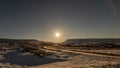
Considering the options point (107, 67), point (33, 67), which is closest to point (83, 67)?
point (107, 67)

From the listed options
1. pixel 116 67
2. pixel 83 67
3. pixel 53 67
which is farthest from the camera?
pixel 53 67

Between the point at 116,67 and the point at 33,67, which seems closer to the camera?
the point at 116,67

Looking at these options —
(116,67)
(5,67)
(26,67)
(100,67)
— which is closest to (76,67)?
(100,67)

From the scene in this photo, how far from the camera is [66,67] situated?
2680 cm

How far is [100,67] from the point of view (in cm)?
2483

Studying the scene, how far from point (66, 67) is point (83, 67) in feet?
7.97

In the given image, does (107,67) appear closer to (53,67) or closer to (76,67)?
(76,67)

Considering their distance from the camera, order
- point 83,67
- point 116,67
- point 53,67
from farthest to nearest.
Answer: point 53,67 < point 83,67 < point 116,67

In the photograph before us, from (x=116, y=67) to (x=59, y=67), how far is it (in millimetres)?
7805

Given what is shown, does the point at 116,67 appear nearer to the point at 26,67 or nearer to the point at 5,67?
the point at 26,67

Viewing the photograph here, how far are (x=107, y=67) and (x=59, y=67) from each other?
21.9ft

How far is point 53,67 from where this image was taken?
91.1 feet

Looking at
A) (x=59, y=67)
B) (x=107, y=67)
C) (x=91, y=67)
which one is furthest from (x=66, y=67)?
(x=107, y=67)

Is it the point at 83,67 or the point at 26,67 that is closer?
the point at 83,67
